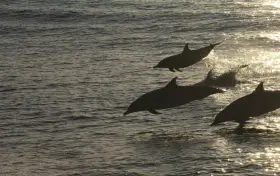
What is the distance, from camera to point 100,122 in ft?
59.2

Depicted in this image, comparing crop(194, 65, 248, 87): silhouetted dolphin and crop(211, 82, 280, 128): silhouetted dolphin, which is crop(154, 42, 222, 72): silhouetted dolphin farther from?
crop(211, 82, 280, 128): silhouetted dolphin

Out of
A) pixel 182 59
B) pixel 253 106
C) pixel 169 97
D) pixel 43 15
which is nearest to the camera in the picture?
pixel 253 106

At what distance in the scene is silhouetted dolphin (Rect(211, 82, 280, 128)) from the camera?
16109mm

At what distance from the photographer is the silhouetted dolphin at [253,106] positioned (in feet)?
52.9

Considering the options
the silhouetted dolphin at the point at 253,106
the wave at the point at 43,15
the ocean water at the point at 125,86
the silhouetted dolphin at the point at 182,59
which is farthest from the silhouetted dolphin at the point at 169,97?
the wave at the point at 43,15

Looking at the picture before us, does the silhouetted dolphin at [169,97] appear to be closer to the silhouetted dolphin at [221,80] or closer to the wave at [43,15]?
the silhouetted dolphin at [221,80]

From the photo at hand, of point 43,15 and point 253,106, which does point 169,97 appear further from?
point 43,15

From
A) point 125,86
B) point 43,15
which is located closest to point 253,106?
point 125,86

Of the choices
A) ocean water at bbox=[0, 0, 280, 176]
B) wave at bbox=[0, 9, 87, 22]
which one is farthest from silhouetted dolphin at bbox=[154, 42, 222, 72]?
wave at bbox=[0, 9, 87, 22]

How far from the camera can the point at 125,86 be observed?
21.9 metres

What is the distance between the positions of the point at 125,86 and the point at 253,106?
642cm

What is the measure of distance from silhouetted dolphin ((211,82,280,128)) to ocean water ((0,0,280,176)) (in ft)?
1.28

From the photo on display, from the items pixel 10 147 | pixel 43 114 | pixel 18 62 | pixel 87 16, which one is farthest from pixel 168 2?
pixel 10 147

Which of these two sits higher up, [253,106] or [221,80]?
[253,106]
